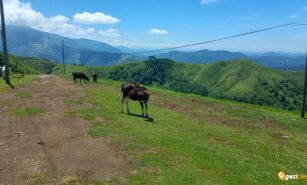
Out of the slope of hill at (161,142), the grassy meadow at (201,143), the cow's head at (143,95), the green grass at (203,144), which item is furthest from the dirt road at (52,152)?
the cow's head at (143,95)

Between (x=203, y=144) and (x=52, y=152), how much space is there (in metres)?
10.3

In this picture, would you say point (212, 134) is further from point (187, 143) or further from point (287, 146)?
point (287, 146)

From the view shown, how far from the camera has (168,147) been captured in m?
21.6

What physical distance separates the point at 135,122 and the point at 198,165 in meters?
10.3

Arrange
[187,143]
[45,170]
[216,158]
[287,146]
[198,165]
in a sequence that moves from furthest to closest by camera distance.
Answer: [287,146]
[187,143]
[216,158]
[198,165]
[45,170]

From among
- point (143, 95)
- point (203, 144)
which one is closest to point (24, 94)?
point (143, 95)

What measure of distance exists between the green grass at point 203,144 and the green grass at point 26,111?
4052 millimetres

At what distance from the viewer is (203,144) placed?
23156 mm

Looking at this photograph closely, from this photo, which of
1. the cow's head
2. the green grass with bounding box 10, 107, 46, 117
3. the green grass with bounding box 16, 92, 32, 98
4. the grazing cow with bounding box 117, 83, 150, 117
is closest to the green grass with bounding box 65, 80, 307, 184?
the grazing cow with bounding box 117, 83, 150, 117

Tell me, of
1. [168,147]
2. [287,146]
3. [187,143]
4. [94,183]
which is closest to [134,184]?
[94,183]

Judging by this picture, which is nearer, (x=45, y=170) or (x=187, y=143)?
(x=45, y=170)

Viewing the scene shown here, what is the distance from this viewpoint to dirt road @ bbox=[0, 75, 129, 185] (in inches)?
656

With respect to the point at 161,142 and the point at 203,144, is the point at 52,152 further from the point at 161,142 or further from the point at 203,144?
the point at 203,144

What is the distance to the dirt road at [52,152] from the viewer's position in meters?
16.7
